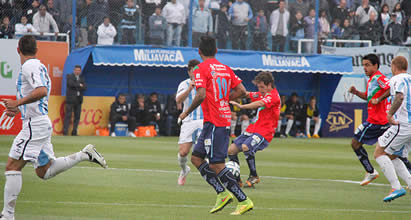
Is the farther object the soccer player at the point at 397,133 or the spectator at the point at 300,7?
the spectator at the point at 300,7

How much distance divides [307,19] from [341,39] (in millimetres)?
2165

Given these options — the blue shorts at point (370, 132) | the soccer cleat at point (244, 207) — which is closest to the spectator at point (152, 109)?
the blue shorts at point (370, 132)

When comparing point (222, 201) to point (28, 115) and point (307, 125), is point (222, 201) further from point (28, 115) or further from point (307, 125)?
point (307, 125)

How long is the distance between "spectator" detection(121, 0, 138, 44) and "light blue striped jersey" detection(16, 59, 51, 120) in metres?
17.2

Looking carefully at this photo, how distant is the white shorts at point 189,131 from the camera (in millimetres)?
11844

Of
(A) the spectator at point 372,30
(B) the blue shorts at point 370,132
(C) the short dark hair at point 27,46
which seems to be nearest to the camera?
(C) the short dark hair at point 27,46

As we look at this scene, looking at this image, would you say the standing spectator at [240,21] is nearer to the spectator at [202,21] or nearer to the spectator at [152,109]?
the spectator at [202,21]

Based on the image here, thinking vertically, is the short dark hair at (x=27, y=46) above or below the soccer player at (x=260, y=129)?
above

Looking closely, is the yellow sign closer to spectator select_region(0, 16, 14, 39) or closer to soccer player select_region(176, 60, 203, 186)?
spectator select_region(0, 16, 14, 39)

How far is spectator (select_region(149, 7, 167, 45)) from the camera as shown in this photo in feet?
82.2

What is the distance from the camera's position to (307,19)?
2803 cm

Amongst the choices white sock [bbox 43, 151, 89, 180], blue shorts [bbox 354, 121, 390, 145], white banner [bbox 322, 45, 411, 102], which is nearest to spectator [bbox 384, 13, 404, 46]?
white banner [bbox 322, 45, 411, 102]

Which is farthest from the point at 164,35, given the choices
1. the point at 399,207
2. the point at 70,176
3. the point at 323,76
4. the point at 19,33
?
the point at 399,207

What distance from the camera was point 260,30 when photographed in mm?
26797
